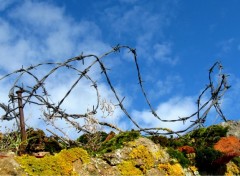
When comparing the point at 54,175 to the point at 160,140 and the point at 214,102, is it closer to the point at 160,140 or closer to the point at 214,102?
the point at 160,140

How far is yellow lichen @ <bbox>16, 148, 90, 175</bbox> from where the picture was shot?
5.09 m

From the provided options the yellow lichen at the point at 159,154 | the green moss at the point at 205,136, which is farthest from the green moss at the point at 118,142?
the green moss at the point at 205,136

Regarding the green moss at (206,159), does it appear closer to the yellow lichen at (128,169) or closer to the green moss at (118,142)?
the green moss at (118,142)

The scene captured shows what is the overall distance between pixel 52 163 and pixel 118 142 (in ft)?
3.38

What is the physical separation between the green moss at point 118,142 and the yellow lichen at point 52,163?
0.44 m

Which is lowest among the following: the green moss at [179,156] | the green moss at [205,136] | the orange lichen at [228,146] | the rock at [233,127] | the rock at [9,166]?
the rock at [9,166]

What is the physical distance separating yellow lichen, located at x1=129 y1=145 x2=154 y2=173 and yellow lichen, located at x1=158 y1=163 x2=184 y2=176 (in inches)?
5.5

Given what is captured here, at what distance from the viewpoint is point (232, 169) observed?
6664 mm

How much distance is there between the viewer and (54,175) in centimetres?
514

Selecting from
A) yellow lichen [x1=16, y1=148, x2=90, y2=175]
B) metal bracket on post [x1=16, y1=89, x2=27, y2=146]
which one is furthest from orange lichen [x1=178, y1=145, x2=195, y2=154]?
metal bracket on post [x1=16, y1=89, x2=27, y2=146]

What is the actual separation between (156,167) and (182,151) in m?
0.75

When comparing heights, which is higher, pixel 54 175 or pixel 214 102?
pixel 214 102

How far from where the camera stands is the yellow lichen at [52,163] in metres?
5.09

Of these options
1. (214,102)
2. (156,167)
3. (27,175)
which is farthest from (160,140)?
(214,102)
